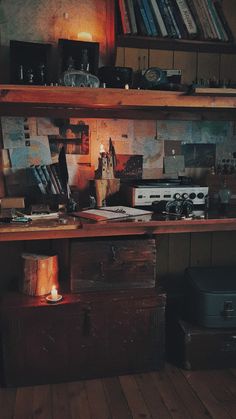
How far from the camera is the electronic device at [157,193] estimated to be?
86.7 inches

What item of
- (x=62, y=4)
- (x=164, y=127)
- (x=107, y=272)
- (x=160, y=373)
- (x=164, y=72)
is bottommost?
(x=160, y=373)

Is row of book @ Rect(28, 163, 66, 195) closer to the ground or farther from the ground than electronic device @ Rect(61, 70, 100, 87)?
closer to the ground

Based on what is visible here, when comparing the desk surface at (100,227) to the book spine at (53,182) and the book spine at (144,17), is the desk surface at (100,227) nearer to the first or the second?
the book spine at (53,182)

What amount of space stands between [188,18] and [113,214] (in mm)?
1129

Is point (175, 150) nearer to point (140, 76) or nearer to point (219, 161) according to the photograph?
point (219, 161)

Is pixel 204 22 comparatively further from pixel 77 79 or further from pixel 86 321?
pixel 86 321

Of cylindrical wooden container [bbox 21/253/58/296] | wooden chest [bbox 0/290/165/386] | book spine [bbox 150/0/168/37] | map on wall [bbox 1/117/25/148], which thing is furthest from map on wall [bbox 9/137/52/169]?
book spine [bbox 150/0/168/37]

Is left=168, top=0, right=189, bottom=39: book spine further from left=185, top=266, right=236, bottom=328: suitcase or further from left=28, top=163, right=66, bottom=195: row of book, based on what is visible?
left=185, top=266, right=236, bottom=328: suitcase

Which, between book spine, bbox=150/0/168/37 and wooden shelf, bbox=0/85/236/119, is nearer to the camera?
wooden shelf, bbox=0/85/236/119

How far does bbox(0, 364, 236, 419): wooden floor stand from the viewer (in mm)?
1861

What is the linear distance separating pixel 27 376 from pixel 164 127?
5.20ft

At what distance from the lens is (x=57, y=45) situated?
229 centimetres

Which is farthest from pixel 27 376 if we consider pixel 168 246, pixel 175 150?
pixel 175 150

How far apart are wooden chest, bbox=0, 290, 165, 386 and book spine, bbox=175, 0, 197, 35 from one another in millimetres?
1406
